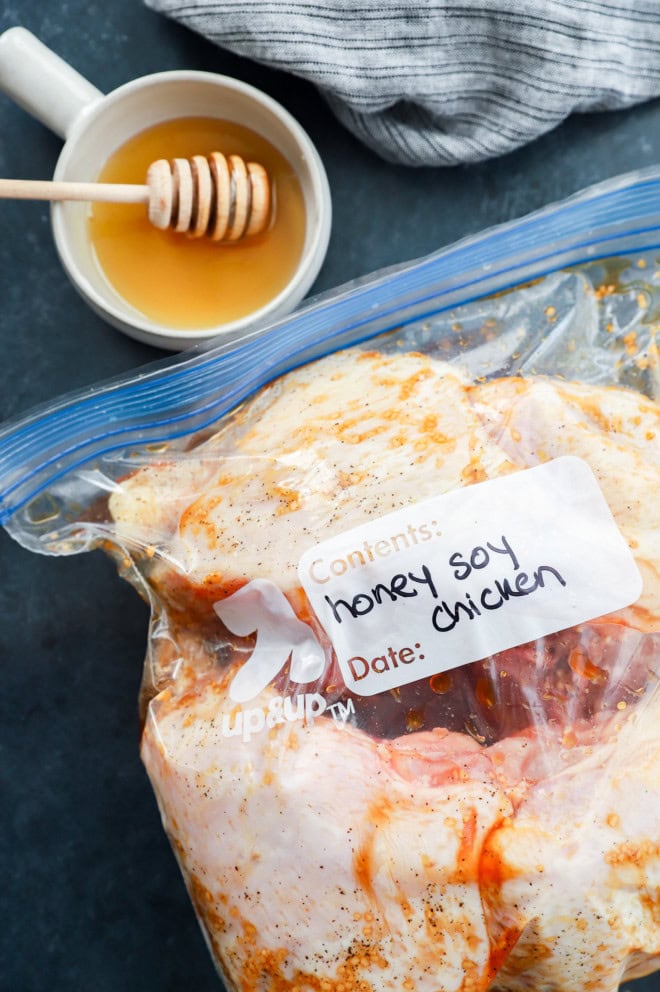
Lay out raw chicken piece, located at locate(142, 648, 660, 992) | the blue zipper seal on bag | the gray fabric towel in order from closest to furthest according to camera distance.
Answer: raw chicken piece, located at locate(142, 648, 660, 992) < the blue zipper seal on bag < the gray fabric towel

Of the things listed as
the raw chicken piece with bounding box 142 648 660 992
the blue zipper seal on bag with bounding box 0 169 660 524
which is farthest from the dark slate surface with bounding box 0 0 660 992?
the raw chicken piece with bounding box 142 648 660 992

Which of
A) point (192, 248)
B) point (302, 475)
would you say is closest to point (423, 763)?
point (302, 475)

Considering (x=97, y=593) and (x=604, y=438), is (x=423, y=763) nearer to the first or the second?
(x=604, y=438)

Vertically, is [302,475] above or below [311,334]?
below

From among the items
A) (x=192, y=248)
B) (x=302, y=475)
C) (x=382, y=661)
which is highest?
(x=192, y=248)

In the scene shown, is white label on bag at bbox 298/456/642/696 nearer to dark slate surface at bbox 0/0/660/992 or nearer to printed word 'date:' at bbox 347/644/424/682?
printed word 'date:' at bbox 347/644/424/682

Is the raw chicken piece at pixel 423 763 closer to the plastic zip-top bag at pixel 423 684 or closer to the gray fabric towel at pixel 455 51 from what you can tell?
the plastic zip-top bag at pixel 423 684
